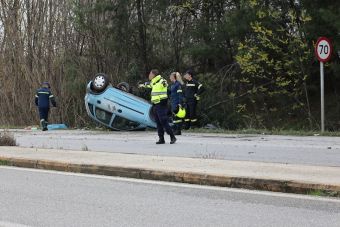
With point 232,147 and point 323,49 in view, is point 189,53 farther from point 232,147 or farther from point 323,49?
point 232,147

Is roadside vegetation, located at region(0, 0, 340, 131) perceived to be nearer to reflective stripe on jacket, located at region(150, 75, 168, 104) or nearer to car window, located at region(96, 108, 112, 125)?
car window, located at region(96, 108, 112, 125)

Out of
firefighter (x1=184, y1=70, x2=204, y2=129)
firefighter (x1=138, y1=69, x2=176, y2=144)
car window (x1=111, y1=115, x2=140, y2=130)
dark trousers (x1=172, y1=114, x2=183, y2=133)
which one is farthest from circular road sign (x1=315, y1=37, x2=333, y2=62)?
car window (x1=111, y1=115, x2=140, y2=130)

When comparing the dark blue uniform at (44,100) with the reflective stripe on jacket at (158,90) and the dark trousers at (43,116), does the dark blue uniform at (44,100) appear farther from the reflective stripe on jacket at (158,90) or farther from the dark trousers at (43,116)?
the reflective stripe on jacket at (158,90)

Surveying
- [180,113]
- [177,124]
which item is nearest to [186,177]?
[177,124]

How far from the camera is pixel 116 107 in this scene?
775 inches

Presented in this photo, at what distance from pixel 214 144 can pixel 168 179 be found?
501 cm

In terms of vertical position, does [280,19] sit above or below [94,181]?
above

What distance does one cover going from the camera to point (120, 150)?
12945 mm

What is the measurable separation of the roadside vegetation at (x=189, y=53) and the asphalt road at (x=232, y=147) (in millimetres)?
4821

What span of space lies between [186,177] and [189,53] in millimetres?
13612

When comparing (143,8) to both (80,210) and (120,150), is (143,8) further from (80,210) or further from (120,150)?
(80,210)

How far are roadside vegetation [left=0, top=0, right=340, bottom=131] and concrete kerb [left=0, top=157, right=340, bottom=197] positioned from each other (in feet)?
34.0

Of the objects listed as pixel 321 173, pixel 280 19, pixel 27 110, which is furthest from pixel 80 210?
pixel 27 110

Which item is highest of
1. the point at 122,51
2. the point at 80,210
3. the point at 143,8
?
the point at 143,8
